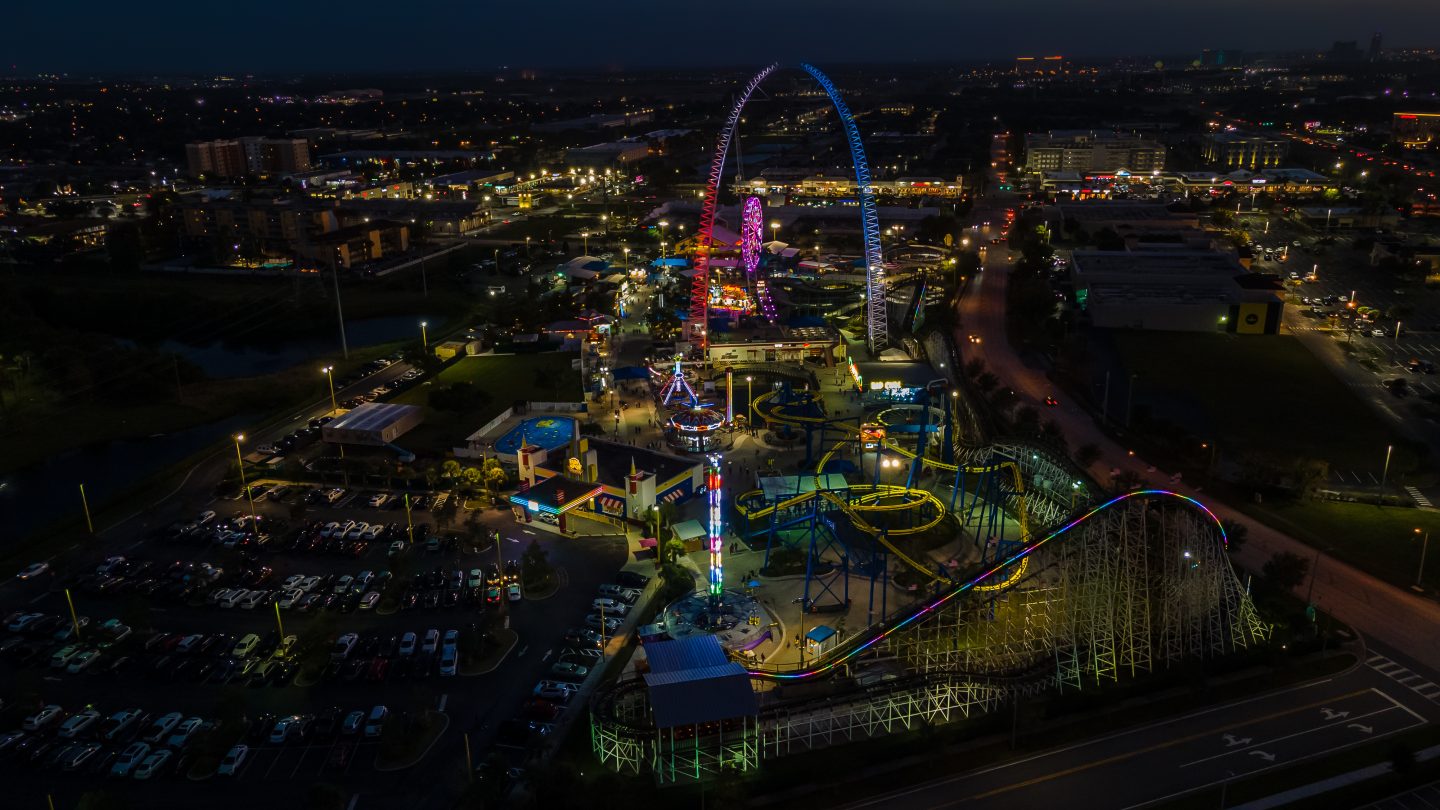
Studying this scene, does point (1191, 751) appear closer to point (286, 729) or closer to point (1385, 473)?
point (1385, 473)

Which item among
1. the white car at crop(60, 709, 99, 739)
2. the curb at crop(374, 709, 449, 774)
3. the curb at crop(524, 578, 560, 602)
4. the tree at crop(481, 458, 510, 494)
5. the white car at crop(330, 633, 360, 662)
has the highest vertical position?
the tree at crop(481, 458, 510, 494)

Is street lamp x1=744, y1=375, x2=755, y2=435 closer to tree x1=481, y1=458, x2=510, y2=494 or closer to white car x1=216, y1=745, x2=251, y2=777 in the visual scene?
tree x1=481, y1=458, x2=510, y2=494

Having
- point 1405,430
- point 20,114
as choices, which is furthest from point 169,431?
point 20,114

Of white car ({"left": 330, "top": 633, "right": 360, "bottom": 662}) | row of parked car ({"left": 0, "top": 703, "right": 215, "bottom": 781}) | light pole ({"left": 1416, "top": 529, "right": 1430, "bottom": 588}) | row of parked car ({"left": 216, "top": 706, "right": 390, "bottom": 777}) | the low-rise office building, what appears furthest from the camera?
the low-rise office building

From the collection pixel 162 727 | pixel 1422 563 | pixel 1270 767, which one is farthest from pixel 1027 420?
pixel 162 727

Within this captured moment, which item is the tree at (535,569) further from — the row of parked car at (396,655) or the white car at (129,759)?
the white car at (129,759)

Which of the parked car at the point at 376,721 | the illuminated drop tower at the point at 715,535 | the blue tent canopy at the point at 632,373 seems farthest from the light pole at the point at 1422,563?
the blue tent canopy at the point at 632,373

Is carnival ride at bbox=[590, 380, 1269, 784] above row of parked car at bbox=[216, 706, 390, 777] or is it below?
above

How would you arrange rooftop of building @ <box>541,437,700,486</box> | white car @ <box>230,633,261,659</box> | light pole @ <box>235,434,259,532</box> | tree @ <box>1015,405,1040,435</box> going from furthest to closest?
tree @ <box>1015,405,1040,435</box> → rooftop of building @ <box>541,437,700,486</box> → light pole @ <box>235,434,259,532</box> → white car @ <box>230,633,261,659</box>

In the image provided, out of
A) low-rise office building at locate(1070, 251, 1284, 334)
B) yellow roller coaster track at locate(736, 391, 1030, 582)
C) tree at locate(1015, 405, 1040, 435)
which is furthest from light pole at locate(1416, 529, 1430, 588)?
low-rise office building at locate(1070, 251, 1284, 334)
